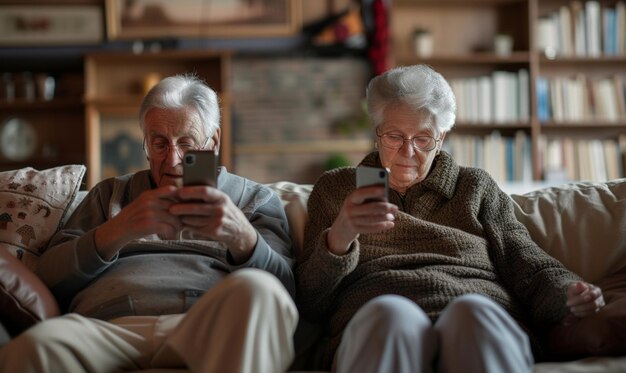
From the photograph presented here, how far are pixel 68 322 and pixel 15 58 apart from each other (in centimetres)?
458

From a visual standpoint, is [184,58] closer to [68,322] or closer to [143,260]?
[143,260]

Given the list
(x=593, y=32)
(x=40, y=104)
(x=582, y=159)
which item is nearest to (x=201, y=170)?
(x=582, y=159)

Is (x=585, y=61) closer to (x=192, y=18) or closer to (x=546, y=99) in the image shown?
(x=546, y=99)

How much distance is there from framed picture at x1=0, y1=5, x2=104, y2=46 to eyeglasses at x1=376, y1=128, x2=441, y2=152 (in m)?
4.13

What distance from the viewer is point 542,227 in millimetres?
2082

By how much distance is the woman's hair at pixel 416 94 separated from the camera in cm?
201

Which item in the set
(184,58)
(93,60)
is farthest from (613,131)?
(93,60)

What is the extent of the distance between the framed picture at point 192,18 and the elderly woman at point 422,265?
374 centimetres

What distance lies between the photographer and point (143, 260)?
187 centimetres

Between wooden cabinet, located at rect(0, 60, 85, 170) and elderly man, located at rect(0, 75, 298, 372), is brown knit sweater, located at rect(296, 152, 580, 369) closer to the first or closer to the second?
elderly man, located at rect(0, 75, 298, 372)

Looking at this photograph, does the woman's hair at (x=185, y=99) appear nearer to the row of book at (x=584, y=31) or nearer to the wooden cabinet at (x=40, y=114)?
the row of book at (x=584, y=31)

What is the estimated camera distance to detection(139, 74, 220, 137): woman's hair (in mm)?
2020

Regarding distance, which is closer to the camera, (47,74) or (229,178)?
(229,178)

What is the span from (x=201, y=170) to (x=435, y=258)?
590mm
